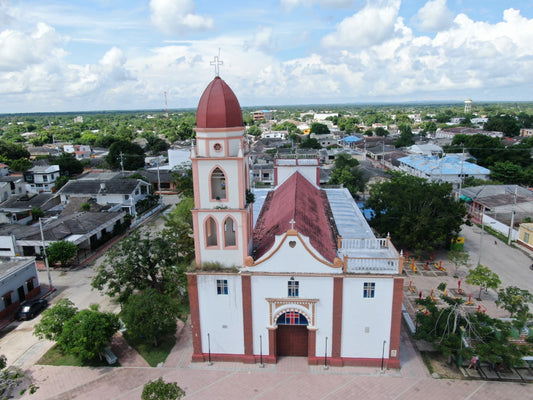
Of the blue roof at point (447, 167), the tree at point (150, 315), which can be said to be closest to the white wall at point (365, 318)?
the tree at point (150, 315)

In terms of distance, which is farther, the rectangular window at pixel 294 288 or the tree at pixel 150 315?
the tree at pixel 150 315

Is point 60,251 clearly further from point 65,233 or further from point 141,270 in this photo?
point 141,270

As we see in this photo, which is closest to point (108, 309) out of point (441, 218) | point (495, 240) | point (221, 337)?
point (221, 337)

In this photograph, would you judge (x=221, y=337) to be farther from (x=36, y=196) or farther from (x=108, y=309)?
(x=36, y=196)

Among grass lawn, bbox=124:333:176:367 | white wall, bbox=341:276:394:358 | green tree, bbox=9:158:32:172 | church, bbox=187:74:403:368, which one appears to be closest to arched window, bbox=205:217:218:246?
church, bbox=187:74:403:368

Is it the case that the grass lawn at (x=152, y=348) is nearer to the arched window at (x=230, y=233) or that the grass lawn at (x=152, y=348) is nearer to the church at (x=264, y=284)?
the church at (x=264, y=284)

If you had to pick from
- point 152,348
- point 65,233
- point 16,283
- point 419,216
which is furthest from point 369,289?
point 65,233
